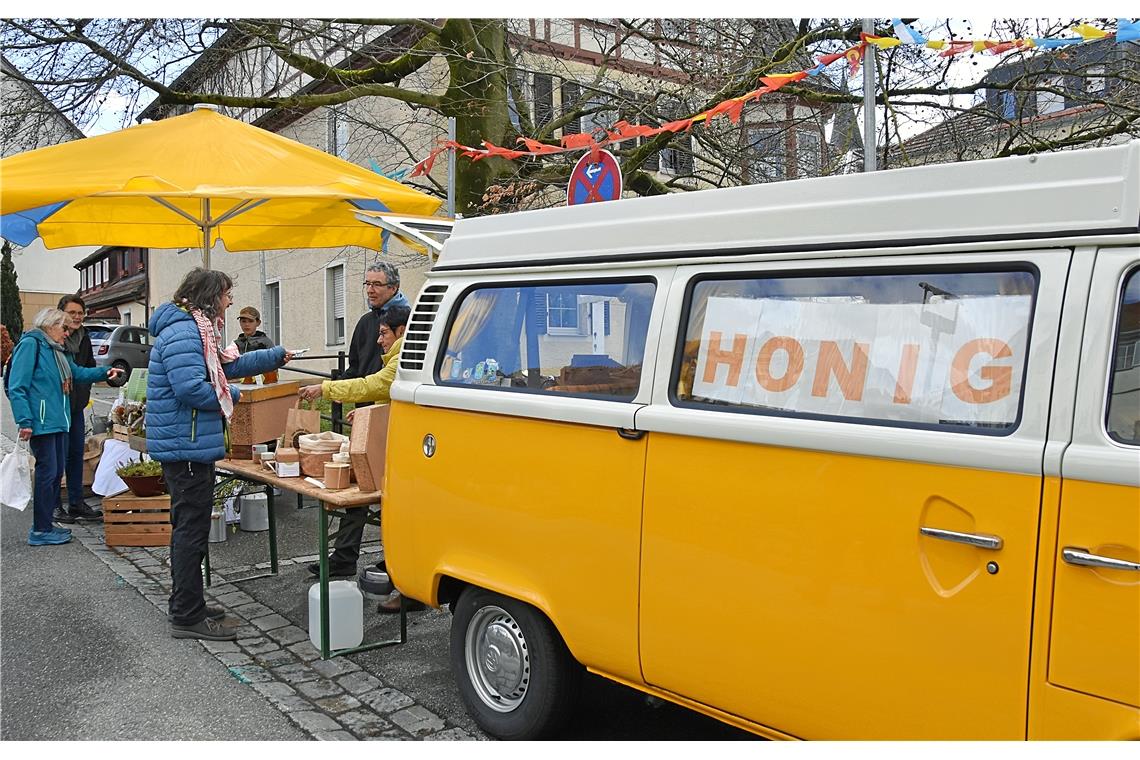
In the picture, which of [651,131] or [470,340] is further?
[651,131]

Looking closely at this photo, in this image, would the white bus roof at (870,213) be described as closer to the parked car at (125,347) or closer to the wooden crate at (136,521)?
the wooden crate at (136,521)

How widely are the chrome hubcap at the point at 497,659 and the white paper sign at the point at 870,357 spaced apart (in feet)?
4.57

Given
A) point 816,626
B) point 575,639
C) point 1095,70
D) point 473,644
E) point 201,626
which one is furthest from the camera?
point 1095,70

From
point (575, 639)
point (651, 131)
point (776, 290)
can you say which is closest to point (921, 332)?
point (776, 290)

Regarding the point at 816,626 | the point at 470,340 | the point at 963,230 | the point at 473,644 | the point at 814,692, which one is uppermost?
the point at 963,230

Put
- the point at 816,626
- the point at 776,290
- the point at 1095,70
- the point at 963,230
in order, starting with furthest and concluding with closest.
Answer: the point at 1095,70 → the point at 776,290 → the point at 816,626 → the point at 963,230

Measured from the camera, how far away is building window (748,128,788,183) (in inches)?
412

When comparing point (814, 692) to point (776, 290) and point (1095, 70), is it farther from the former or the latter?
point (1095, 70)

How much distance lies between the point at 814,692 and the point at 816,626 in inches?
7.9

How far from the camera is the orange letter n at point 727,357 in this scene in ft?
10.3

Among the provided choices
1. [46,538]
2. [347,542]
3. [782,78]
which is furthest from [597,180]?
[46,538]

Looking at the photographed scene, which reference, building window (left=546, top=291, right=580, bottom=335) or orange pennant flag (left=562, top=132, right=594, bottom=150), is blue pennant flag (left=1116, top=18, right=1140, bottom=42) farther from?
building window (left=546, top=291, right=580, bottom=335)

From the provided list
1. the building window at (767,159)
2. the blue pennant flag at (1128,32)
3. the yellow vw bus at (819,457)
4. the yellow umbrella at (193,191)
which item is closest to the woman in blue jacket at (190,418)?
the yellow umbrella at (193,191)

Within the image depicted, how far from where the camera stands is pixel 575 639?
3.56m
